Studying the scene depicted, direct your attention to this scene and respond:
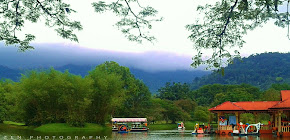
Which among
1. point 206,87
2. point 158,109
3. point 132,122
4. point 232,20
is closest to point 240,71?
point 206,87

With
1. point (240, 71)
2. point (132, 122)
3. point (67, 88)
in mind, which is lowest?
point (132, 122)

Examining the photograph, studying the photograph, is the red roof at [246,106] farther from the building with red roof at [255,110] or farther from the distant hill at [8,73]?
the distant hill at [8,73]

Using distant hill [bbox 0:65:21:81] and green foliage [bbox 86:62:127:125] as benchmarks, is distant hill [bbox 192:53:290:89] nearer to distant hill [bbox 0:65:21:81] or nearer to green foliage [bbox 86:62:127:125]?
green foliage [bbox 86:62:127:125]

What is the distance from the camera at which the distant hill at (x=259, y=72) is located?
9838cm

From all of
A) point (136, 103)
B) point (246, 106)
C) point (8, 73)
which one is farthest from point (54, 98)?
point (8, 73)

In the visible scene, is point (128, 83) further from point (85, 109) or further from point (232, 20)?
point (232, 20)

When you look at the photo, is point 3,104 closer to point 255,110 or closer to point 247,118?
point 247,118

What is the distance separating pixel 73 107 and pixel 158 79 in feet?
558

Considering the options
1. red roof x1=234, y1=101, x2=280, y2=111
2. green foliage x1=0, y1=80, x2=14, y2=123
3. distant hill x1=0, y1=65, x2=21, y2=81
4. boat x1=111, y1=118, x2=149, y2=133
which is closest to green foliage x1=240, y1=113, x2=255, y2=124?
boat x1=111, y1=118, x2=149, y2=133

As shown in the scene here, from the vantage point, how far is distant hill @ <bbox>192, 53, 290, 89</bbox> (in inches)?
3873

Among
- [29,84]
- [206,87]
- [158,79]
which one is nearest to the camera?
[29,84]

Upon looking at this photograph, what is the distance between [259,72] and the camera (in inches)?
4235

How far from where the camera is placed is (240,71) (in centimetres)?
11094

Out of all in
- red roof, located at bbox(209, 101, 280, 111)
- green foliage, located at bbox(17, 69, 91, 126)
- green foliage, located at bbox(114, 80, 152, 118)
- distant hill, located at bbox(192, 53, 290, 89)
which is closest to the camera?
red roof, located at bbox(209, 101, 280, 111)
